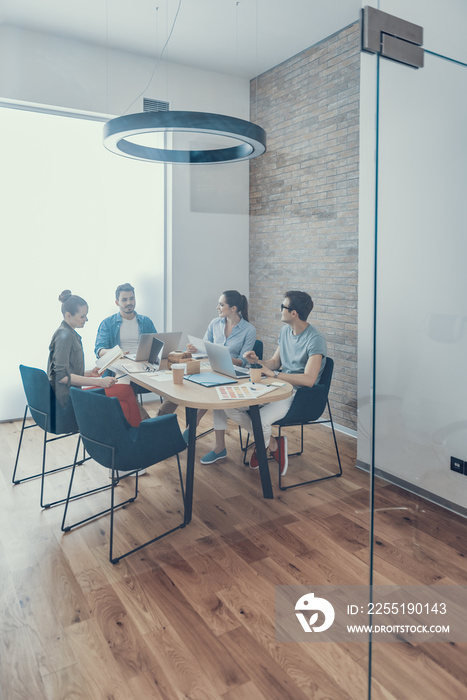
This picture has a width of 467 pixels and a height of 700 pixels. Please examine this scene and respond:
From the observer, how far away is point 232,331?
3.66 m

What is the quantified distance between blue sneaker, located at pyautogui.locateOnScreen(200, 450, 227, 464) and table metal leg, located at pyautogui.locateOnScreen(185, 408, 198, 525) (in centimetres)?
77

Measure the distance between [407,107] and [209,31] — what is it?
297 cm

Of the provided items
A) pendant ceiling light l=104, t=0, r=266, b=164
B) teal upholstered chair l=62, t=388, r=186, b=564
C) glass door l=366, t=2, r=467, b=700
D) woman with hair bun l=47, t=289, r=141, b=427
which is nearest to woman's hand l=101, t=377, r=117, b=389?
woman with hair bun l=47, t=289, r=141, b=427

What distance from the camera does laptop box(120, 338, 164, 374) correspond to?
3.29 meters

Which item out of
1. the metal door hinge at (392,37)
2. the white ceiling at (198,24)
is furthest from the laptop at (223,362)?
the white ceiling at (198,24)

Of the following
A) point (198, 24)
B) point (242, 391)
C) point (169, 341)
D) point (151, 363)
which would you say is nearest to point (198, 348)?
point (169, 341)

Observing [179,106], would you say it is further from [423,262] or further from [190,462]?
[423,262]

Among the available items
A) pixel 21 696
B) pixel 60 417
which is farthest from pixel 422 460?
pixel 60 417

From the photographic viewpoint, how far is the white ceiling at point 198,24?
3375mm

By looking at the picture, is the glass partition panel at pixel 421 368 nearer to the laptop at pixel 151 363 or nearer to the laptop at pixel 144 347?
the laptop at pixel 151 363

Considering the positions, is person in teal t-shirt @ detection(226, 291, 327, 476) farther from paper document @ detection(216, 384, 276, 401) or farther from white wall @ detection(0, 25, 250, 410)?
white wall @ detection(0, 25, 250, 410)

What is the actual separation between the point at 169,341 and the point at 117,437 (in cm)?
128

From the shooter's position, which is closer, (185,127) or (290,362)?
(185,127)

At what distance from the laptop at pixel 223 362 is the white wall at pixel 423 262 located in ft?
5.38
